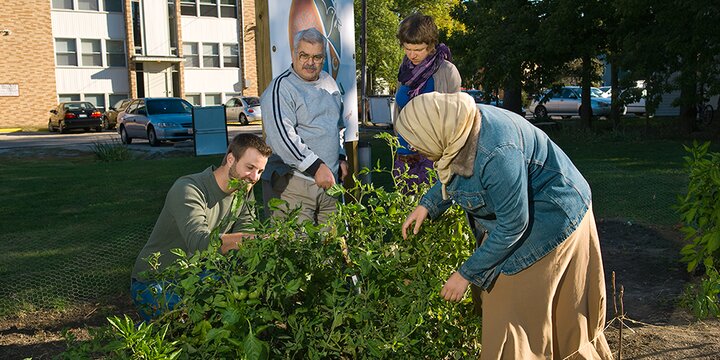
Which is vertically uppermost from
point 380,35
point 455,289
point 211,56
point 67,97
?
point 380,35

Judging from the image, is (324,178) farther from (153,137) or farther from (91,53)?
(91,53)

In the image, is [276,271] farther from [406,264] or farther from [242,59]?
[242,59]

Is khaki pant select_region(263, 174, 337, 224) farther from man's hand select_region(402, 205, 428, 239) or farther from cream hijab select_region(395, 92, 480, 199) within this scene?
cream hijab select_region(395, 92, 480, 199)

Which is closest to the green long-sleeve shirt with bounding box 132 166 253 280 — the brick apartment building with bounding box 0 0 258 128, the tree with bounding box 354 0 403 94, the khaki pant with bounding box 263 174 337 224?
the khaki pant with bounding box 263 174 337 224

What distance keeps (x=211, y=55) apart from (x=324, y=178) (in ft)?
130

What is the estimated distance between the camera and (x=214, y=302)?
2.25 meters

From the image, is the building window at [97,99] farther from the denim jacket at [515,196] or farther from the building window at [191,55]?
the denim jacket at [515,196]

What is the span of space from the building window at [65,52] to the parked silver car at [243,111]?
9587mm

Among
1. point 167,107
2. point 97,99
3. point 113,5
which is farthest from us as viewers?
point 113,5

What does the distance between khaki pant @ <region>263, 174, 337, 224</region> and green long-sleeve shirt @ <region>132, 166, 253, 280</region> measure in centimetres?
28

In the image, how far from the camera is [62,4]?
123ft

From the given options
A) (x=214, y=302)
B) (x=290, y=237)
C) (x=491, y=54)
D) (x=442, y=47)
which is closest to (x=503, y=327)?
(x=290, y=237)

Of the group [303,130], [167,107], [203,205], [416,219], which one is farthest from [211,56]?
[416,219]

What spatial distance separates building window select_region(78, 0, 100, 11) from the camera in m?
37.9
